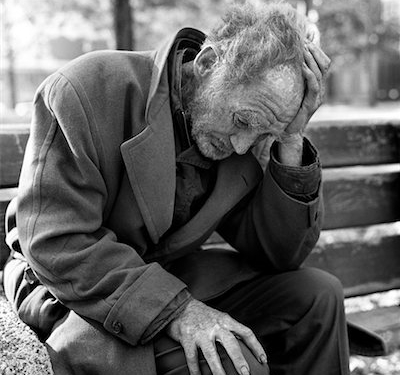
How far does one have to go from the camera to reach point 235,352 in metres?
1.81

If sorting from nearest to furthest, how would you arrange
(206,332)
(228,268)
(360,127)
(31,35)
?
(206,332), (228,268), (360,127), (31,35)

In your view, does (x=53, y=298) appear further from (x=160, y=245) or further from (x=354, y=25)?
(x=354, y=25)

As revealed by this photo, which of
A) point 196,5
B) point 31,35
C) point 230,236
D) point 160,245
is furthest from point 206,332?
point 31,35

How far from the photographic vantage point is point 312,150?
2.27 metres

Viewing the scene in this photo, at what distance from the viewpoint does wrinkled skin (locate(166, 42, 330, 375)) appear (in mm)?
1858

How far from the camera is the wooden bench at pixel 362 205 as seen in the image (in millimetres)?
3061

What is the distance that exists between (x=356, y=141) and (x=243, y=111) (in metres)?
1.21

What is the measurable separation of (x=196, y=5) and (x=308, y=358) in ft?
26.1

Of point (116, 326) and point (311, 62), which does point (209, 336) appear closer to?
point (116, 326)

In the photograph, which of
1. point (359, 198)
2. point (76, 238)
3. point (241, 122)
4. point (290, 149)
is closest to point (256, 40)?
point (241, 122)

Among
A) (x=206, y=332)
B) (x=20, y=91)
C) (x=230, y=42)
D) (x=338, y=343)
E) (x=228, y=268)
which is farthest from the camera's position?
(x=20, y=91)

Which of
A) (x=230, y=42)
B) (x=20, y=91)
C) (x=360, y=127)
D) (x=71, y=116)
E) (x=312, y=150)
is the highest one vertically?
(x=230, y=42)

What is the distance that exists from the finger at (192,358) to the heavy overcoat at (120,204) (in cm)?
11

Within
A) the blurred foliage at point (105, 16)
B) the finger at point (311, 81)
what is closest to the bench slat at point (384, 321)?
the finger at point (311, 81)
